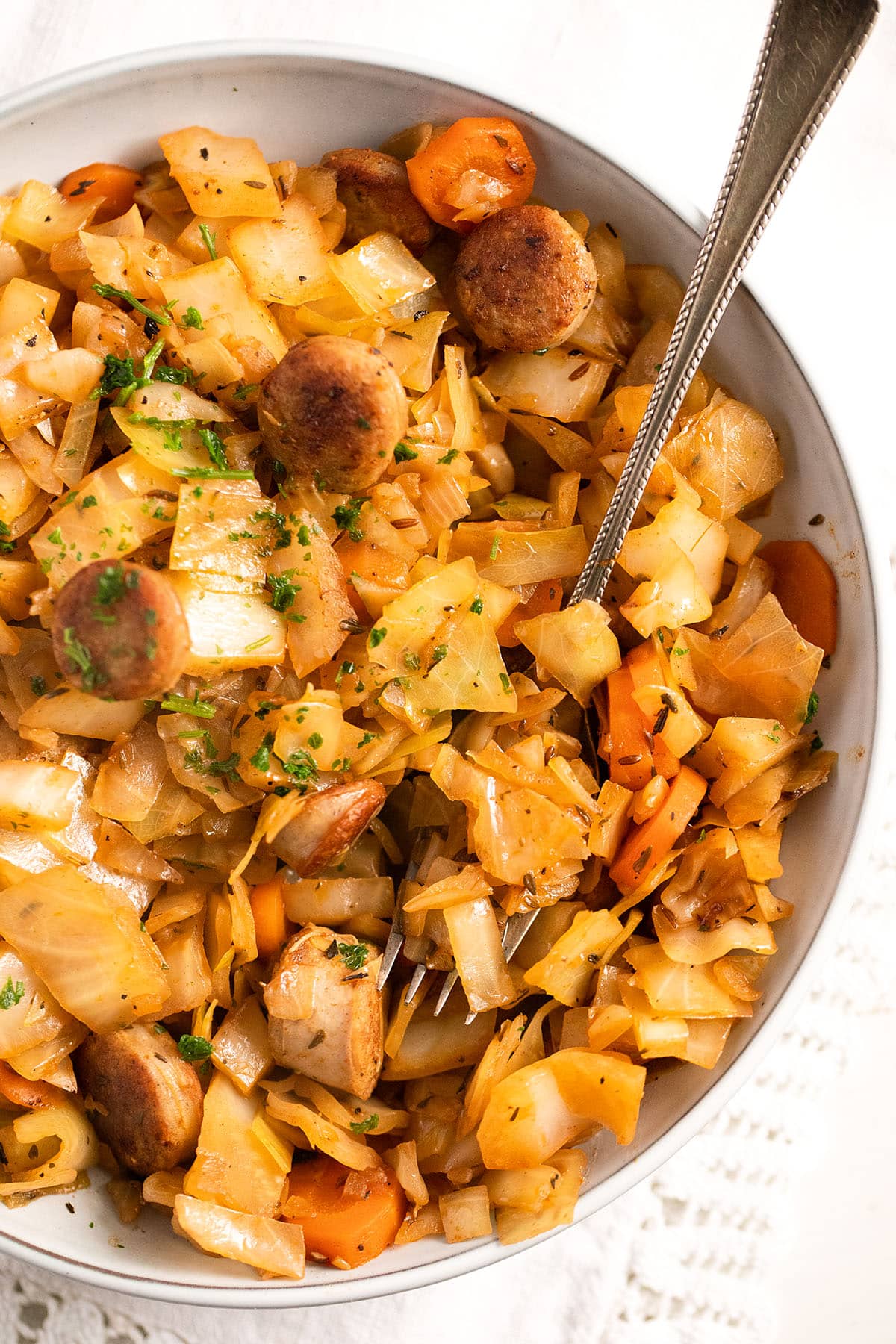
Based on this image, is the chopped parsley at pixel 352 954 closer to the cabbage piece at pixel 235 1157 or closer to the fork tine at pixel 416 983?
the fork tine at pixel 416 983

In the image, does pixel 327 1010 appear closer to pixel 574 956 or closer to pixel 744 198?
pixel 574 956

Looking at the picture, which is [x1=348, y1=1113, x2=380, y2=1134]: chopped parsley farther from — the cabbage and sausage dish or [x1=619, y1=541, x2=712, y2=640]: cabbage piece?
[x1=619, y1=541, x2=712, y2=640]: cabbage piece

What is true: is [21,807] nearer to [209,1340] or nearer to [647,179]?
[209,1340]

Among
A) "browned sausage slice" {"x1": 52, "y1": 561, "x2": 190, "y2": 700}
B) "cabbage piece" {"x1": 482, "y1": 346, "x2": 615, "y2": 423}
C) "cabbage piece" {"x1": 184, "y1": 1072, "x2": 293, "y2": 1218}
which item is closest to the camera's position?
"browned sausage slice" {"x1": 52, "y1": 561, "x2": 190, "y2": 700}

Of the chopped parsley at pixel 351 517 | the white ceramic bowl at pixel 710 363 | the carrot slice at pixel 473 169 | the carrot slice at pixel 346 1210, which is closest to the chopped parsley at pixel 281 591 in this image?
the chopped parsley at pixel 351 517

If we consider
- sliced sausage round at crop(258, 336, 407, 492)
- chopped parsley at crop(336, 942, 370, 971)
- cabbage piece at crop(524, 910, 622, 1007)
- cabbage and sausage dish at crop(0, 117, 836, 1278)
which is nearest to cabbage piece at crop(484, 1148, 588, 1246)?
cabbage and sausage dish at crop(0, 117, 836, 1278)
